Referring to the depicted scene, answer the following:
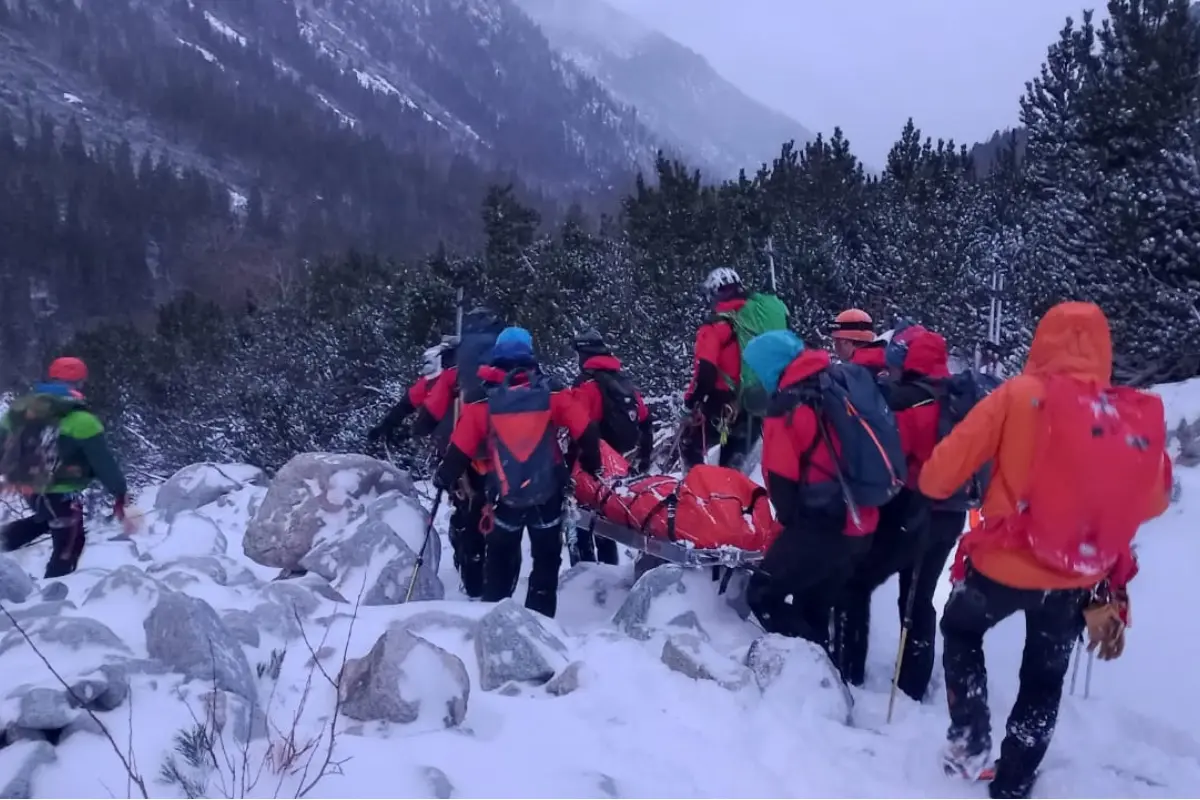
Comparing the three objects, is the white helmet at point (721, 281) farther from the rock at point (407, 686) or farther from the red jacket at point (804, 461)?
the rock at point (407, 686)

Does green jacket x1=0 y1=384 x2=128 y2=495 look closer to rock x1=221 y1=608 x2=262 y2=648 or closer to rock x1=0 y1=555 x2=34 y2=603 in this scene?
rock x1=0 y1=555 x2=34 y2=603

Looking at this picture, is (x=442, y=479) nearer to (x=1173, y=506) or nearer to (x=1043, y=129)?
(x=1173, y=506)

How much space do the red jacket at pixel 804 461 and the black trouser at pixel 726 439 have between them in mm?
2323

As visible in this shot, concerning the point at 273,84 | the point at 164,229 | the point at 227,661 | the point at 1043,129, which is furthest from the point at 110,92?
the point at 227,661

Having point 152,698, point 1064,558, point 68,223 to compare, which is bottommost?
point 68,223

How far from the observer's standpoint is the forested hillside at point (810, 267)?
36.9 ft

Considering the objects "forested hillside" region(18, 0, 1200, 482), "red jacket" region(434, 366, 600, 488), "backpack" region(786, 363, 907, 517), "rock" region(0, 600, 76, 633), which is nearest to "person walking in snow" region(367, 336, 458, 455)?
"red jacket" region(434, 366, 600, 488)

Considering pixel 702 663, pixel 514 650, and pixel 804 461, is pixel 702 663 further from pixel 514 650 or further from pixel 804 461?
pixel 804 461

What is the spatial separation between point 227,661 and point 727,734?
6.14 feet

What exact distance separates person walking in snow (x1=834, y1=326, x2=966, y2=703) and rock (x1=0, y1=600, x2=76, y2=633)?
357 cm

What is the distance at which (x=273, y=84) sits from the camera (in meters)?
133

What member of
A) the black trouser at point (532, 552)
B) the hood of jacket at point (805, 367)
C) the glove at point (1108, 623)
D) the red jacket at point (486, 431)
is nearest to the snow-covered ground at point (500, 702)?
the black trouser at point (532, 552)

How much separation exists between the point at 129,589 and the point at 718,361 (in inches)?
138

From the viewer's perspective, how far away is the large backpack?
18.1ft
